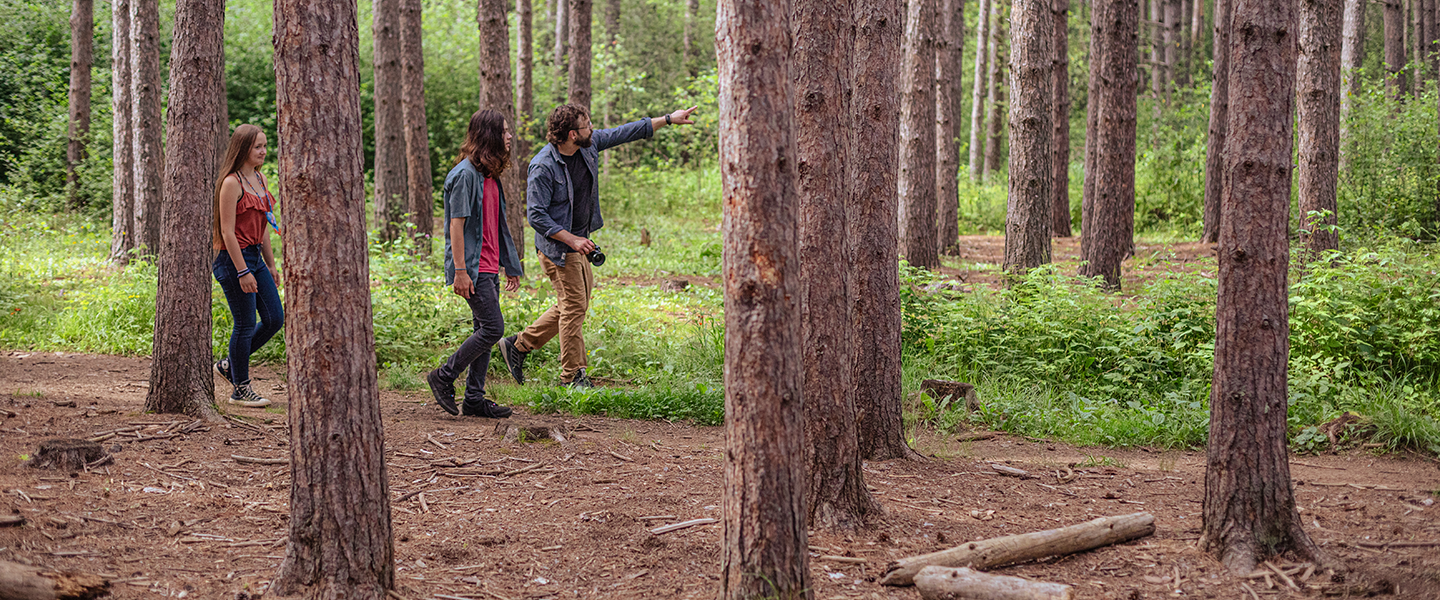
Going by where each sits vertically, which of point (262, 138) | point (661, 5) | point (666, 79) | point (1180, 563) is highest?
point (661, 5)

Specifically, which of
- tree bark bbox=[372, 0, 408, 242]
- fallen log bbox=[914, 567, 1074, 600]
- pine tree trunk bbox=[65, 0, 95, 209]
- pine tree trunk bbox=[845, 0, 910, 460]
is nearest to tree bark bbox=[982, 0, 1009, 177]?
tree bark bbox=[372, 0, 408, 242]

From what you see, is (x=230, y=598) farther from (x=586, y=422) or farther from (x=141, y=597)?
(x=586, y=422)

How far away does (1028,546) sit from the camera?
3.92 m

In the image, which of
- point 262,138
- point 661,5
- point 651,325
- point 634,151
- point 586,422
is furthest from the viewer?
point 661,5

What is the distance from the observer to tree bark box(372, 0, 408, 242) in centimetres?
1287

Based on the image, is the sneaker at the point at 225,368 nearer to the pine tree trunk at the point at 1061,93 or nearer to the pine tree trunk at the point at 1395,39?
the pine tree trunk at the point at 1061,93

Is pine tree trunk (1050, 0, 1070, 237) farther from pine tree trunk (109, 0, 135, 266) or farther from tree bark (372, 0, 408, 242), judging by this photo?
pine tree trunk (109, 0, 135, 266)

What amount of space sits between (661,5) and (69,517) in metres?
35.1

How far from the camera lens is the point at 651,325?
32.3 ft

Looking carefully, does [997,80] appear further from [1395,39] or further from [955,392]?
[955,392]

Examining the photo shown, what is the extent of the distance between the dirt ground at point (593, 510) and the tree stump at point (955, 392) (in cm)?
67

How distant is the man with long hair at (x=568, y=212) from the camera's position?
6.91 meters

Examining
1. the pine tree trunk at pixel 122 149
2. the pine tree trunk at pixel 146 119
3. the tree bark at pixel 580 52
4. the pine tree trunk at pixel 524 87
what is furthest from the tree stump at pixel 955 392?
the pine tree trunk at pixel 122 149

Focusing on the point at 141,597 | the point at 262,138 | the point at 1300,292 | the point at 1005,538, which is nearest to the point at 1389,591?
the point at 1005,538
